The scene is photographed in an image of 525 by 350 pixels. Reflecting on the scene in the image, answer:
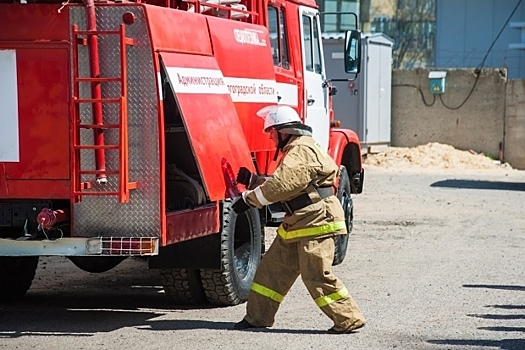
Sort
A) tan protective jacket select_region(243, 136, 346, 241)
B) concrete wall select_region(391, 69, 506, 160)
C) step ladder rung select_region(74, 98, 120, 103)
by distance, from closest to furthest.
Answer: step ladder rung select_region(74, 98, 120, 103) < tan protective jacket select_region(243, 136, 346, 241) < concrete wall select_region(391, 69, 506, 160)

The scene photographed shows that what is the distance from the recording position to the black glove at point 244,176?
8.12 meters

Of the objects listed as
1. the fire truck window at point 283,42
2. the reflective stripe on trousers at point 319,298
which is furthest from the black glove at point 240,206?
the fire truck window at point 283,42

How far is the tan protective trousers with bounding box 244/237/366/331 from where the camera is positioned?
784cm

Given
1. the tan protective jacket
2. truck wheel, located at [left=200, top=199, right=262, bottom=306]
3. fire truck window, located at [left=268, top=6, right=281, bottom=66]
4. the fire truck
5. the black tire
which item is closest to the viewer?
the fire truck

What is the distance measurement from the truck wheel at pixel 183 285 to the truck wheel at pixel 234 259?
0.09m

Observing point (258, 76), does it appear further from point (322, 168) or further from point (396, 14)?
point (396, 14)

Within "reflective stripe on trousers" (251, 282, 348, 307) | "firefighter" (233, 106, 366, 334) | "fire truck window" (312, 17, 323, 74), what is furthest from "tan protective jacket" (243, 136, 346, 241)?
"fire truck window" (312, 17, 323, 74)

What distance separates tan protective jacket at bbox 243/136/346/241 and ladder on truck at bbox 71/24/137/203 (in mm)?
1007

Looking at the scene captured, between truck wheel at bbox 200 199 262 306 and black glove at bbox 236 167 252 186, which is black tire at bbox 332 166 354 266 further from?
black glove at bbox 236 167 252 186

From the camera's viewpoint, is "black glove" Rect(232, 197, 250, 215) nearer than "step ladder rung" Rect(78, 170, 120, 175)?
No

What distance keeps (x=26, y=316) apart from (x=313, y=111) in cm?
414

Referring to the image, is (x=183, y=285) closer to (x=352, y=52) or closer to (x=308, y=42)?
(x=308, y=42)

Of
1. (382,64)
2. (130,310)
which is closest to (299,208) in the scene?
(130,310)

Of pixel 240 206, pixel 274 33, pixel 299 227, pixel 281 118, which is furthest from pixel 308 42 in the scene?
pixel 299 227
